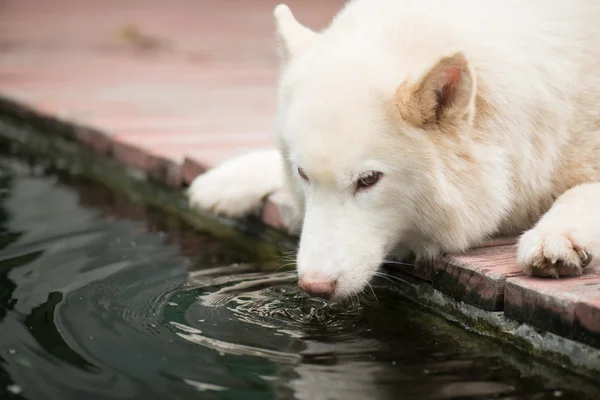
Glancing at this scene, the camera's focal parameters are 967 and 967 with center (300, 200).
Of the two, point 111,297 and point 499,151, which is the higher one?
point 499,151

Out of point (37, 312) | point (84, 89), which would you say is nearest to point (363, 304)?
point (37, 312)

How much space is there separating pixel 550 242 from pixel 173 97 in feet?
17.2

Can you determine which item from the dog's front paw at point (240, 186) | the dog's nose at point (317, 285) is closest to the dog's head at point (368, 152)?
the dog's nose at point (317, 285)

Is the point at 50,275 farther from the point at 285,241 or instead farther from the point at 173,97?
the point at 173,97

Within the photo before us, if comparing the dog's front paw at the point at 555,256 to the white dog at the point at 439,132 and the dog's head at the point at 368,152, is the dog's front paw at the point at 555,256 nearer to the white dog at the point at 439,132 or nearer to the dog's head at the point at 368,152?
the white dog at the point at 439,132

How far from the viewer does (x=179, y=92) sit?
8359 millimetres

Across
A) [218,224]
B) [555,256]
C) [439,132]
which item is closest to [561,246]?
[555,256]

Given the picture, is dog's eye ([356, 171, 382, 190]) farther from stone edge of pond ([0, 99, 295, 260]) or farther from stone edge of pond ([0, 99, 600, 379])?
stone edge of pond ([0, 99, 295, 260])

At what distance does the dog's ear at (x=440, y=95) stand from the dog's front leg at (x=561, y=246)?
488 mm

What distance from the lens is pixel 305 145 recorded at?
336 centimetres

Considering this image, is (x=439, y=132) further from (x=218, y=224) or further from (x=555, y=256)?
(x=218, y=224)

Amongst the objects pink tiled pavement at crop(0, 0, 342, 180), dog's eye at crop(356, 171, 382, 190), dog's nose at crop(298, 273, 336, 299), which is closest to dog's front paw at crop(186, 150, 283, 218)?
pink tiled pavement at crop(0, 0, 342, 180)

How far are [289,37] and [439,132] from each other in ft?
2.53

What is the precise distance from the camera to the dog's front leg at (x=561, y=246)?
3246 mm
